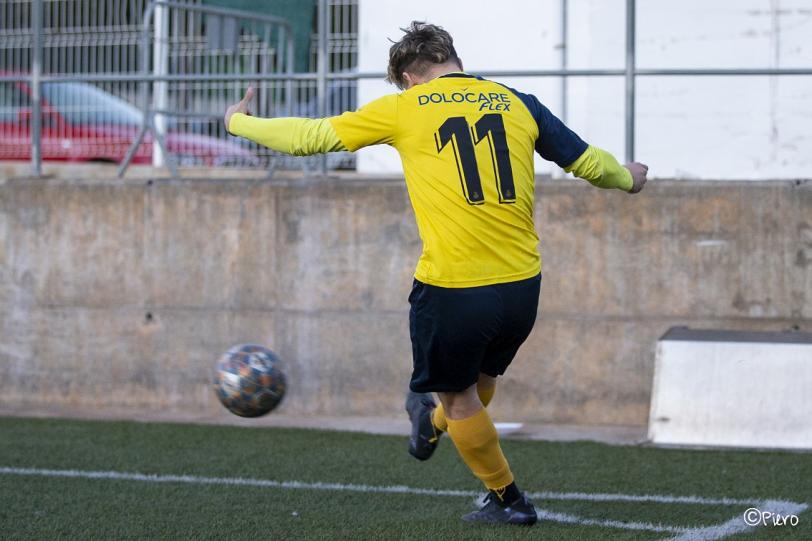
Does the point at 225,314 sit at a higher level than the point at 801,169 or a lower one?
lower

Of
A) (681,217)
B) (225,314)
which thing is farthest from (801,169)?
(225,314)

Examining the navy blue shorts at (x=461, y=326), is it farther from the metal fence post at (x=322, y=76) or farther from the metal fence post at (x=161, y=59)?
the metal fence post at (x=161, y=59)

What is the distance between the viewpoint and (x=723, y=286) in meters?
7.96

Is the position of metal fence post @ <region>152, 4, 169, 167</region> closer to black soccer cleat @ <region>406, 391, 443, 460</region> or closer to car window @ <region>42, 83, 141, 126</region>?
car window @ <region>42, 83, 141, 126</region>

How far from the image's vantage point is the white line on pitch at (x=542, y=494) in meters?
4.98

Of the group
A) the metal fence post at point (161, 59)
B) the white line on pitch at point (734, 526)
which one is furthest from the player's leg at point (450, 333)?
the metal fence post at point (161, 59)

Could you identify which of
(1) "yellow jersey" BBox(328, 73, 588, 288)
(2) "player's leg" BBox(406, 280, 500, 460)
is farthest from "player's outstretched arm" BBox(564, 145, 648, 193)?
(2) "player's leg" BBox(406, 280, 500, 460)

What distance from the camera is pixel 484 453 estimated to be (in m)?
4.89

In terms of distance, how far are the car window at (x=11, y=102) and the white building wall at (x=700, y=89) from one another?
437 cm

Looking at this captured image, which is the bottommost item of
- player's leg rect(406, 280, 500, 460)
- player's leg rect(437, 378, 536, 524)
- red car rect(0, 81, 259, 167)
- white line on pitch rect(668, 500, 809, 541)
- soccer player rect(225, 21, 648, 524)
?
white line on pitch rect(668, 500, 809, 541)

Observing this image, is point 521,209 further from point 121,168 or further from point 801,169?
point 121,168

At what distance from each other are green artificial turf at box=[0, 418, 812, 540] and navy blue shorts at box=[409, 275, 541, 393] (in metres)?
0.65

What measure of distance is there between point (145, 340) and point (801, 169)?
16.0 feet

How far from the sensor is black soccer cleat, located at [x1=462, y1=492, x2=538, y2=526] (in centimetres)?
Answer: 498
